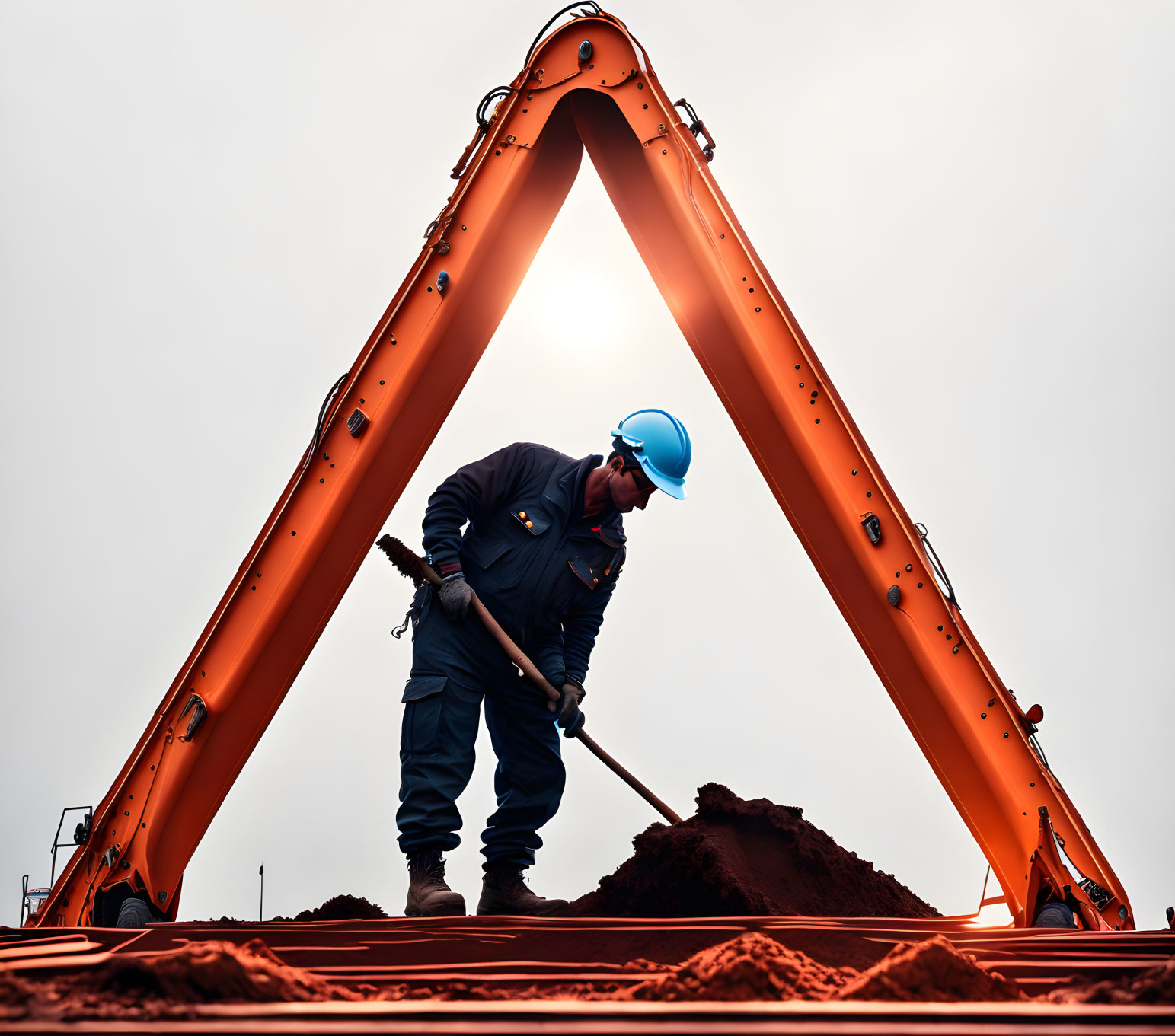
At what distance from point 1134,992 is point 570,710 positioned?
286 centimetres

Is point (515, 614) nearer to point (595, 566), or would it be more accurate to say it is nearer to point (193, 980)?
point (595, 566)

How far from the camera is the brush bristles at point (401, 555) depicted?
396 cm

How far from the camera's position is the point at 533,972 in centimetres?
180

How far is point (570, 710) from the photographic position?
4.04 metres

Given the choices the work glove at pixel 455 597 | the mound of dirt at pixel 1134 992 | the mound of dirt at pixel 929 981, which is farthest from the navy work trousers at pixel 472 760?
the mound of dirt at pixel 1134 992

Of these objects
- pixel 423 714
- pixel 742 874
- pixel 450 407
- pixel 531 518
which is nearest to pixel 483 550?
pixel 531 518

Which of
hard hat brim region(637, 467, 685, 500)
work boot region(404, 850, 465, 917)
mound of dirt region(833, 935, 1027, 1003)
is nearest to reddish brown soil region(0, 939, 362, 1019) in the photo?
mound of dirt region(833, 935, 1027, 1003)

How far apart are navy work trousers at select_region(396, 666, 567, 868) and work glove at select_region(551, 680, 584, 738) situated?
66mm

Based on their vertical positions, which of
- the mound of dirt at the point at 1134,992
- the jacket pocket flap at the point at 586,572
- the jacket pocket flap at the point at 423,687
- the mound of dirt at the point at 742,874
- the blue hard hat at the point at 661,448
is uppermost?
the blue hard hat at the point at 661,448

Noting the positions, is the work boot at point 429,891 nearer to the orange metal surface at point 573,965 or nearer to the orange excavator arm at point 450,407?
the orange metal surface at point 573,965

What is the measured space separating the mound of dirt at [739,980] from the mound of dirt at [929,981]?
68mm

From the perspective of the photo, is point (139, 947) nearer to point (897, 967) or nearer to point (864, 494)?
point (897, 967)

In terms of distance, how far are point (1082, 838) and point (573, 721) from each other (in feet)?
6.68

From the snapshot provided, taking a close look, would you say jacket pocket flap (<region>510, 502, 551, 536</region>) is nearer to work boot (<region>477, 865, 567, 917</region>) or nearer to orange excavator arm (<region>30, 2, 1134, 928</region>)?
Answer: orange excavator arm (<region>30, 2, 1134, 928</region>)
